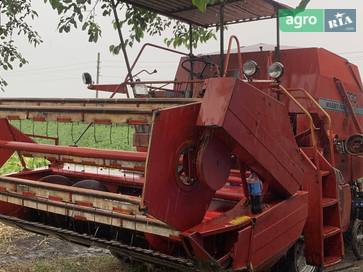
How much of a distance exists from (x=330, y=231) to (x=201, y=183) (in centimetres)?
181

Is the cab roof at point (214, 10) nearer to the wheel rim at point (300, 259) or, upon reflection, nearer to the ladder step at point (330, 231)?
the ladder step at point (330, 231)

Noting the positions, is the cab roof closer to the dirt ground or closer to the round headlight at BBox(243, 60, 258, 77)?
the round headlight at BBox(243, 60, 258, 77)

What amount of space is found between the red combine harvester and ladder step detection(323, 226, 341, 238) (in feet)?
0.06

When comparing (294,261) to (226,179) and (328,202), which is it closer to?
(328,202)

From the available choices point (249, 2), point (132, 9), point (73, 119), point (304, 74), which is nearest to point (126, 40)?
point (132, 9)

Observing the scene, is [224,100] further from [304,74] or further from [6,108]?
[304,74]

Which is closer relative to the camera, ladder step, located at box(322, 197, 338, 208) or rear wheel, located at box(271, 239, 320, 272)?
rear wheel, located at box(271, 239, 320, 272)

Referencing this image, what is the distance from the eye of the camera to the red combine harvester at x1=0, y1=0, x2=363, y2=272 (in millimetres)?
3090

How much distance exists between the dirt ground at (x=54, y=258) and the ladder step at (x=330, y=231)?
0.99 meters

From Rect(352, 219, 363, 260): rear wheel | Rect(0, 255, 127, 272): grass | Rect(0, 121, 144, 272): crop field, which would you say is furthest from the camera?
Rect(352, 219, 363, 260): rear wheel

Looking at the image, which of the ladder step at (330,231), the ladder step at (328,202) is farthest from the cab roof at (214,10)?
the ladder step at (330,231)

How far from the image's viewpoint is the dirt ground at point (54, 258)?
5117 mm

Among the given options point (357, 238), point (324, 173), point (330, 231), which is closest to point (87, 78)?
point (324, 173)

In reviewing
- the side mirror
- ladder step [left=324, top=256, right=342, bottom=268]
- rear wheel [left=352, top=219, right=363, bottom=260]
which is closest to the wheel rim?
ladder step [left=324, top=256, right=342, bottom=268]
